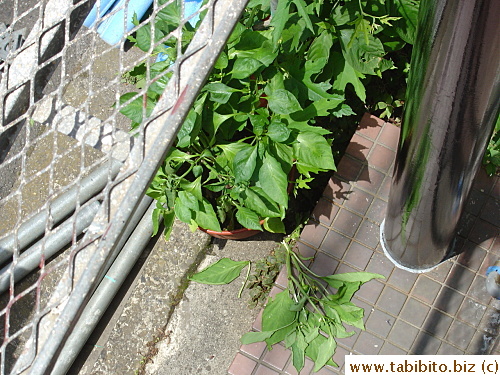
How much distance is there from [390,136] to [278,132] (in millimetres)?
664

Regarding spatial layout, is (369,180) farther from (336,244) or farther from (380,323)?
(380,323)

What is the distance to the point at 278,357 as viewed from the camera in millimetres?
2182

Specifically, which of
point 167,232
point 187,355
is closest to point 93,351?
point 187,355

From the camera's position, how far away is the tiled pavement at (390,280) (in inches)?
84.6

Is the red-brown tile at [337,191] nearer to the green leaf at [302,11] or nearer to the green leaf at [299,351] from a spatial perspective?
the green leaf at [299,351]

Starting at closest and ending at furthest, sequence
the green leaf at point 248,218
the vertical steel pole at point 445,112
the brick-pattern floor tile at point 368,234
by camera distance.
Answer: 1. the vertical steel pole at point 445,112
2. the green leaf at point 248,218
3. the brick-pattern floor tile at point 368,234

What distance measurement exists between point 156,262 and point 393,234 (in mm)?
1133

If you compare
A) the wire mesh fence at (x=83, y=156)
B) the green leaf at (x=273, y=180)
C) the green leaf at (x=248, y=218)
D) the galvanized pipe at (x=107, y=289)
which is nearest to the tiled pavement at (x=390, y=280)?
the green leaf at (x=248, y=218)

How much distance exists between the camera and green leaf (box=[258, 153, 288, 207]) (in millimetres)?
1864

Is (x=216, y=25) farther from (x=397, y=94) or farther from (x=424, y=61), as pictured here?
(x=397, y=94)

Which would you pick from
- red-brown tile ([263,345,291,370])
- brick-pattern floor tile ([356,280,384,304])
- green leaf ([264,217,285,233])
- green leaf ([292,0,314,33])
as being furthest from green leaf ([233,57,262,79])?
red-brown tile ([263,345,291,370])

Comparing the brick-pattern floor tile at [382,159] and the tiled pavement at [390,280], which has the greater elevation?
the brick-pattern floor tile at [382,159]

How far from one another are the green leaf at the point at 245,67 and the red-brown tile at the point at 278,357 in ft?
3.43

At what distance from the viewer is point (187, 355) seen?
8.07 ft
